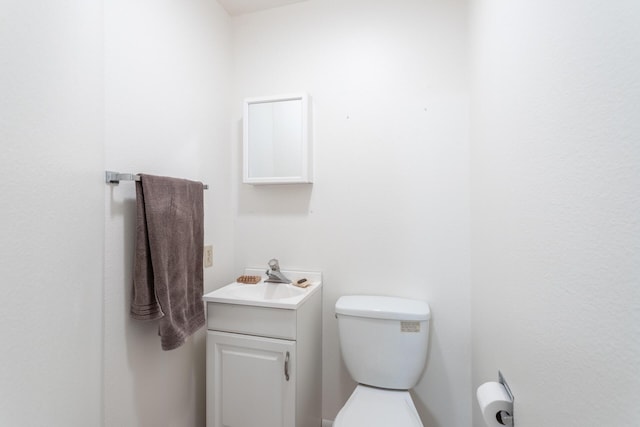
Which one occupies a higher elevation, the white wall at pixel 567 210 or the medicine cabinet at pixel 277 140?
the medicine cabinet at pixel 277 140

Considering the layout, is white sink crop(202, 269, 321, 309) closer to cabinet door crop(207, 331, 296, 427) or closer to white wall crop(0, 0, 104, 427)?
cabinet door crop(207, 331, 296, 427)

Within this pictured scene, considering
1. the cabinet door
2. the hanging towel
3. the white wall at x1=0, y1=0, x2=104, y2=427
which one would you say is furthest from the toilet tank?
the white wall at x1=0, y1=0, x2=104, y2=427

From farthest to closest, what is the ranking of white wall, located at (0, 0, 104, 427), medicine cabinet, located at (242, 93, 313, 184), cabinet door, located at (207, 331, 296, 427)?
medicine cabinet, located at (242, 93, 313, 184) → cabinet door, located at (207, 331, 296, 427) → white wall, located at (0, 0, 104, 427)

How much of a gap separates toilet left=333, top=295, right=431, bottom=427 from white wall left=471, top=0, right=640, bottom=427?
0.35 metres

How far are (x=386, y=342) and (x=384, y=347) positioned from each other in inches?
1.0

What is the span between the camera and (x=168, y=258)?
112cm

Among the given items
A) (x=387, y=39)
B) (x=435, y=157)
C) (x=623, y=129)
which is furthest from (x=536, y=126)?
(x=387, y=39)

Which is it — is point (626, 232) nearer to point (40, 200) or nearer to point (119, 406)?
point (40, 200)

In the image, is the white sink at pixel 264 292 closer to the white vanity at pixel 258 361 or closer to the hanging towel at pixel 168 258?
the white vanity at pixel 258 361

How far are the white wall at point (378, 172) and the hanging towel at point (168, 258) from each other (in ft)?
1.59

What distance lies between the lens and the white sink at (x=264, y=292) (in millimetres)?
1289

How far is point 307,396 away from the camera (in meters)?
1.36

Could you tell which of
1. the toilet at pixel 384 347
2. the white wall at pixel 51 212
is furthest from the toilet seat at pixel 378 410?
the white wall at pixel 51 212

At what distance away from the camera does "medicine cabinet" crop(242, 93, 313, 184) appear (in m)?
1.54
